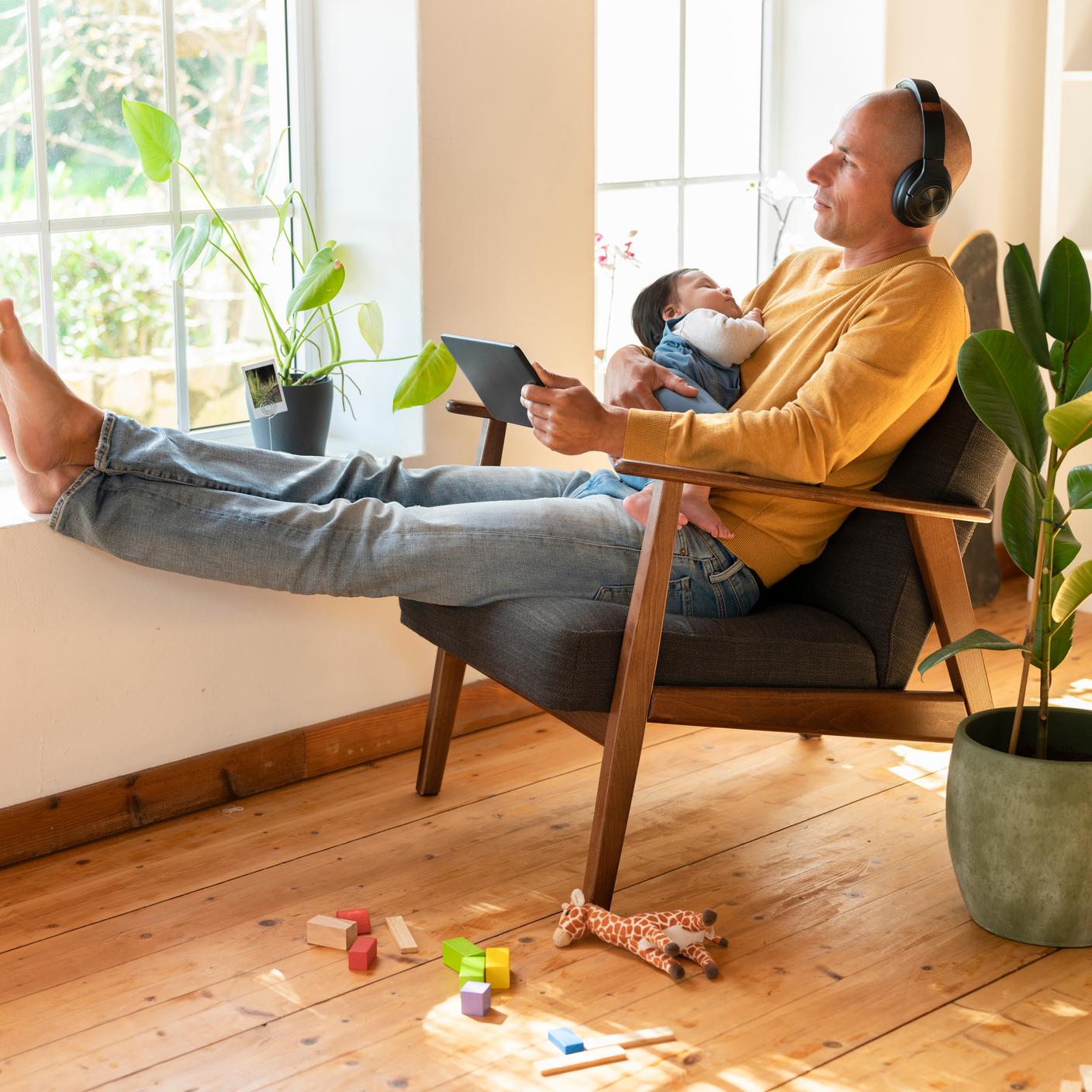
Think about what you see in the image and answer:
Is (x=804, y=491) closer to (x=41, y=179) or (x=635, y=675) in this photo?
(x=635, y=675)

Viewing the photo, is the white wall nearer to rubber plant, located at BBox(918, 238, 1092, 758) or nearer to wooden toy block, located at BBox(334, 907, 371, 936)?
wooden toy block, located at BBox(334, 907, 371, 936)

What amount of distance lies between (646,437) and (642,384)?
244 mm

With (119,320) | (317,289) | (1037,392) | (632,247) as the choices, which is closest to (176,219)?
(119,320)

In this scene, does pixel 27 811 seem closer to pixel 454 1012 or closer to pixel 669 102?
pixel 454 1012

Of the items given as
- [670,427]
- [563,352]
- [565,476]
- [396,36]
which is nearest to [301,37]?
[396,36]

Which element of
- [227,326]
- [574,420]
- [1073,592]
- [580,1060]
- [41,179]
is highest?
[41,179]

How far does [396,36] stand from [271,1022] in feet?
5.84

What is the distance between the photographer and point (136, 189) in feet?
8.78

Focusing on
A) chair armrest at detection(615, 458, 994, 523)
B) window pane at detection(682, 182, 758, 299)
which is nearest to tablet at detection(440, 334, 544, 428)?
chair armrest at detection(615, 458, 994, 523)

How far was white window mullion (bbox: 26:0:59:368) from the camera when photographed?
8.17 ft

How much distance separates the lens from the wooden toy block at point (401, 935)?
2061 mm

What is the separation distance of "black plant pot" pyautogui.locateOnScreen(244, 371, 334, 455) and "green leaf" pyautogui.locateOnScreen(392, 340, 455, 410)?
18 centimetres

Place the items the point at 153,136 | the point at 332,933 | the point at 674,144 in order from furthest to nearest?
the point at 674,144
the point at 153,136
the point at 332,933

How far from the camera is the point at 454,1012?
190 cm
